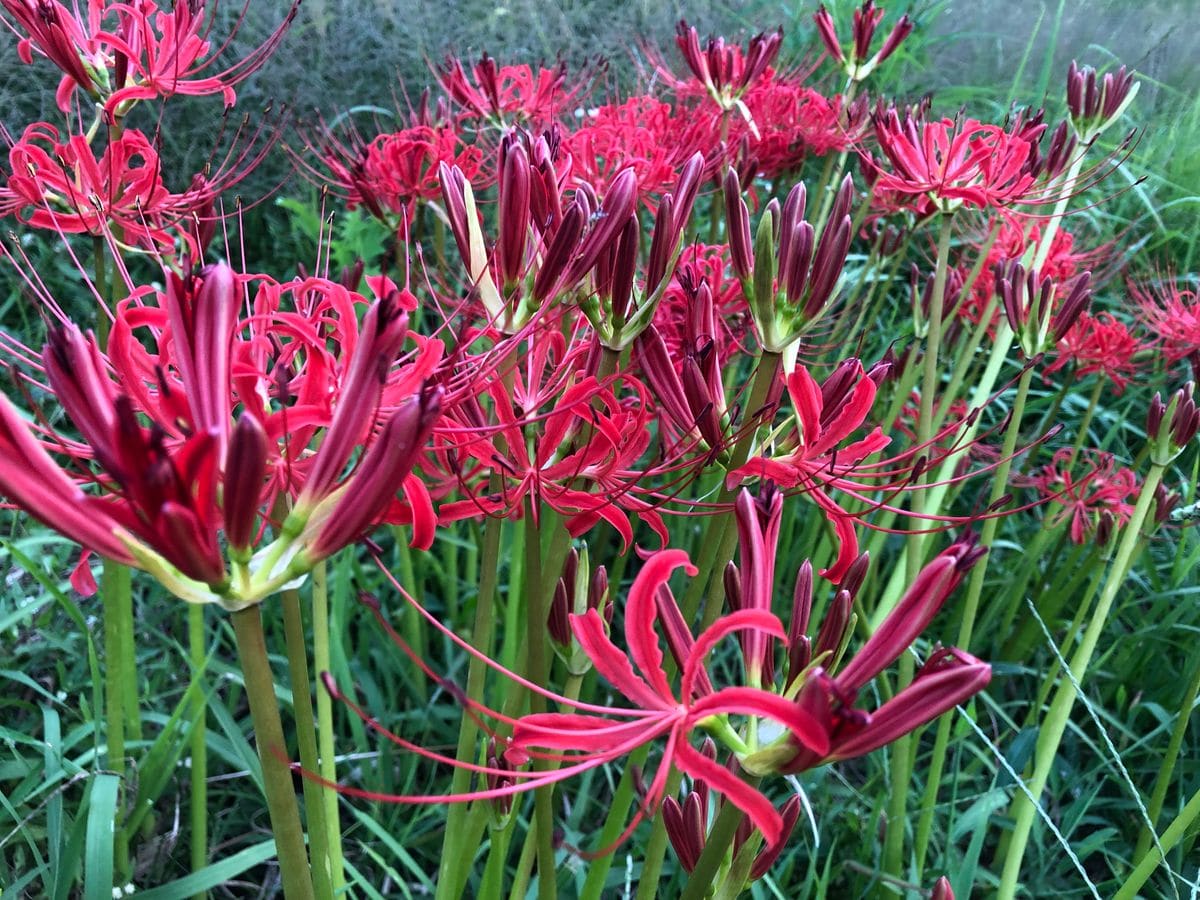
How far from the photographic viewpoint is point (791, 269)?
93 cm

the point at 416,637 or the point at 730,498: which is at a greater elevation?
the point at 730,498

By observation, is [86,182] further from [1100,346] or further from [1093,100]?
[1100,346]

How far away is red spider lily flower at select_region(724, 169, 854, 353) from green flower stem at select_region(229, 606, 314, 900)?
561mm

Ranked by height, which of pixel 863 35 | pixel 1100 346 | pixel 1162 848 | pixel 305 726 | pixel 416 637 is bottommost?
pixel 416 637

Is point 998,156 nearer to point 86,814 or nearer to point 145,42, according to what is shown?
point 145,42

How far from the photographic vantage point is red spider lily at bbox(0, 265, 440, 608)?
528 mm

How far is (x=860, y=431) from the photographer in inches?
85.7

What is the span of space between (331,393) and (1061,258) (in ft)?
6.29

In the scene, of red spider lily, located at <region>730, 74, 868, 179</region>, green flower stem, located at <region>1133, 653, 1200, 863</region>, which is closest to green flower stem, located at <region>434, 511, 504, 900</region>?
green flower stem, located at <region>1133, 653, 1200, 863</region>

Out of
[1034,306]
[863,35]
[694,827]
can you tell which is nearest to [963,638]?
[1034,306]

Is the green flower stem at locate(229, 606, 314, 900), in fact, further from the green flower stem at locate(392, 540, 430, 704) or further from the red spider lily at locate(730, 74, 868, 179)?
the red spider lily at locate(730, 74, 868, 179)

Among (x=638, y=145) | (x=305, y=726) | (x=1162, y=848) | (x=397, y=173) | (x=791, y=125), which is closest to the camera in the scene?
(x=305, y=726)

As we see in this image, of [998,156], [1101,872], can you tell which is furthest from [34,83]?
[1101,872]

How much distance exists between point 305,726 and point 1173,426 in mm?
1385
